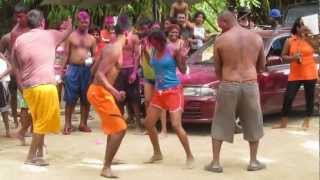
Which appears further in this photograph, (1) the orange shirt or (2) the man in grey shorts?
(1) the orange shirt

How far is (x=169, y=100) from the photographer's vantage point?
7805 millimetres

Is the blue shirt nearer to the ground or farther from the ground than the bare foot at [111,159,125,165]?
farther from the ground

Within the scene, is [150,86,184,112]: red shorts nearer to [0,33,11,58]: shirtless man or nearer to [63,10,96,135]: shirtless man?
[63,10,96,135]: shirtless man

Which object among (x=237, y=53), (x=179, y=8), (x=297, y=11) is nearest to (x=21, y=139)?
(x=237, y=53)

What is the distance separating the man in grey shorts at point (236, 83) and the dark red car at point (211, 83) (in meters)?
2.02

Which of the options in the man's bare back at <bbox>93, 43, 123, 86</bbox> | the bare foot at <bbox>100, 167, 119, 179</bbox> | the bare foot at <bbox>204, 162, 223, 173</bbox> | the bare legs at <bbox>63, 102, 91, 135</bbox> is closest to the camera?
the man's bare back at <bbox>93, 43, 123, 86</bbox>

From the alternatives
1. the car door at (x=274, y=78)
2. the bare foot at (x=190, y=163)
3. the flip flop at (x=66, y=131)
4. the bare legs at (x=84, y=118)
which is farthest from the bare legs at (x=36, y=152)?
the car door at (x=274, y=78)

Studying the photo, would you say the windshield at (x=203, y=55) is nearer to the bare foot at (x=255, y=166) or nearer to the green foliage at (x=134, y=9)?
the bare foot at (x=255, y=166)

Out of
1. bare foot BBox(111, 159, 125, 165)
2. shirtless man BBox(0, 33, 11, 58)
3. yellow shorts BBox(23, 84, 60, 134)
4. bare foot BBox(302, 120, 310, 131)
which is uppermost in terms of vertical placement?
shirtless man BBox(0, 33, 11, 58)

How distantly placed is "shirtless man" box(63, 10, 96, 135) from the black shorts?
20.5 inches

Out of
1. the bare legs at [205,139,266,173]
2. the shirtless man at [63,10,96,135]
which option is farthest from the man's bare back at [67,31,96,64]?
the bare legs at [205,139,266,173]

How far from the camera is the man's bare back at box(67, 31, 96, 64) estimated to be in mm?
10250

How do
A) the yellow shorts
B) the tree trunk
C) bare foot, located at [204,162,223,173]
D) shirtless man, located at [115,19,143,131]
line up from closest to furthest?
bare foot, located at [204,162,223,173], the yellow shorts, shirtless man, located at [115,19,143,131], the tree trunk

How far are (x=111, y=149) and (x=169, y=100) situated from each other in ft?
3.27
